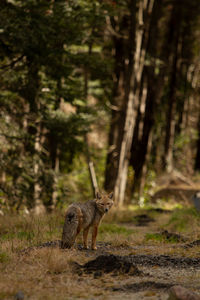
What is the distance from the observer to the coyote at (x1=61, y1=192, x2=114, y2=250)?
9078 mm

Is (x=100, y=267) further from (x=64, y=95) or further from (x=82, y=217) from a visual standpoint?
(x=64, y=95)

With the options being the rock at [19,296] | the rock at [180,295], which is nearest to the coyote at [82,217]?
the rock at [19,296]

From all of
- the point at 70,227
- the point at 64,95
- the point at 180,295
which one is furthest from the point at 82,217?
the point at 64,95

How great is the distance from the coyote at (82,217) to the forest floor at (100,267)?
0.85ft

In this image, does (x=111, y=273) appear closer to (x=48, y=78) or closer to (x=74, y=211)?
(x=74, y=211)

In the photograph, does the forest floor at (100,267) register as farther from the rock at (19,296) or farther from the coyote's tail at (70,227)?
the coyote's tail at (70,227)

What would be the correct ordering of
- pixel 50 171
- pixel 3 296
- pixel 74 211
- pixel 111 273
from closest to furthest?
pixel 3 296 < pixel 111 273 < pixel 74 211 < pixel 50 171

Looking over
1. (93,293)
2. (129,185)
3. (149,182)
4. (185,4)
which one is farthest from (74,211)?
(185,4)

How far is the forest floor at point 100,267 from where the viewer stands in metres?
6.57

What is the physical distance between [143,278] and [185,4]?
2789 cm

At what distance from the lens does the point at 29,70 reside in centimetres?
1752

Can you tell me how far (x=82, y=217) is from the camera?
939cm

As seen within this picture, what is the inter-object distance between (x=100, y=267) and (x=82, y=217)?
1.76m

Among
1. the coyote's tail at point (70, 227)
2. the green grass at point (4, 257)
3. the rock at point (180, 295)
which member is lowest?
the green grass at point (4, 257)
